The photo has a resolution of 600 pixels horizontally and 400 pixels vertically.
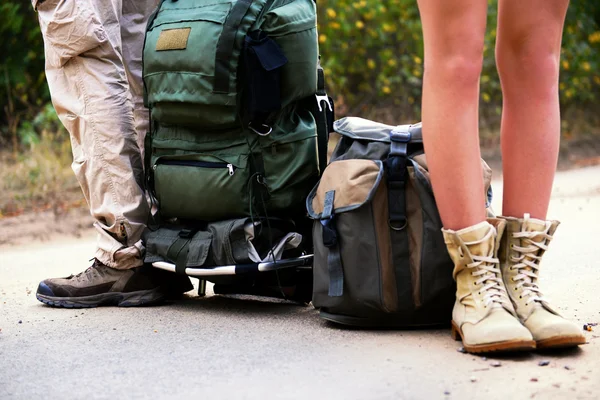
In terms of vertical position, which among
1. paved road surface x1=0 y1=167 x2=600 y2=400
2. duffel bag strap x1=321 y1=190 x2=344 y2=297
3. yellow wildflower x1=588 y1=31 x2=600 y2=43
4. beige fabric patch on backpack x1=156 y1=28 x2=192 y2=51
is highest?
beige fabric patch on backpack x1=156 y1=28 x2=192 y2=51

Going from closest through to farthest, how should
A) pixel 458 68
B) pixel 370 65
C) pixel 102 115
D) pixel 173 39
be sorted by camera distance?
pixel 458 68, pixel 173 39, pixel 102 115, pixel 370 65

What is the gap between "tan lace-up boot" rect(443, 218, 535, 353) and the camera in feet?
7.36

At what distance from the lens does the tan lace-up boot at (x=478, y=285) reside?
2.24 m

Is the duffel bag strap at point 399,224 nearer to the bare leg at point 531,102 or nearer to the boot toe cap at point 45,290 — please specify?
the bare leg at point 531,102

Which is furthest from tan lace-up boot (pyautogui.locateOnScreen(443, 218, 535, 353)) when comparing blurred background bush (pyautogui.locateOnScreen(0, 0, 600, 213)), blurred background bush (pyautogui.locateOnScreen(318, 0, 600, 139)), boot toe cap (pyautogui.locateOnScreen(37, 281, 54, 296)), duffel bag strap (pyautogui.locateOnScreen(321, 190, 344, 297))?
blurred background bush (pyautogui.locateOnScreen(318, 0, 600, 139))

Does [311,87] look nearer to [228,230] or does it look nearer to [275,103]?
[275,103]

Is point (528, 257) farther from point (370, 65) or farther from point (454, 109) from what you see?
point (370, 65)

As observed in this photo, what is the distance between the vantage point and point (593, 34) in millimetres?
9133

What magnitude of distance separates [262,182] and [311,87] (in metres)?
0.35

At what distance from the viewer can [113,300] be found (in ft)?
10.2

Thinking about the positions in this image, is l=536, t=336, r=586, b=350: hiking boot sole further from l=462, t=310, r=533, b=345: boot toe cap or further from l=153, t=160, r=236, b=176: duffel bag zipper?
l=153, t=160, r=236, b=176: duffel bag zipper

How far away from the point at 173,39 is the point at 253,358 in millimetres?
1121

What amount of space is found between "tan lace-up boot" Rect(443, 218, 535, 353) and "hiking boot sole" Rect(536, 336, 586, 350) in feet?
0.27

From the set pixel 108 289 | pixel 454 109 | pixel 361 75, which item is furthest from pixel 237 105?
pixel 361 75
